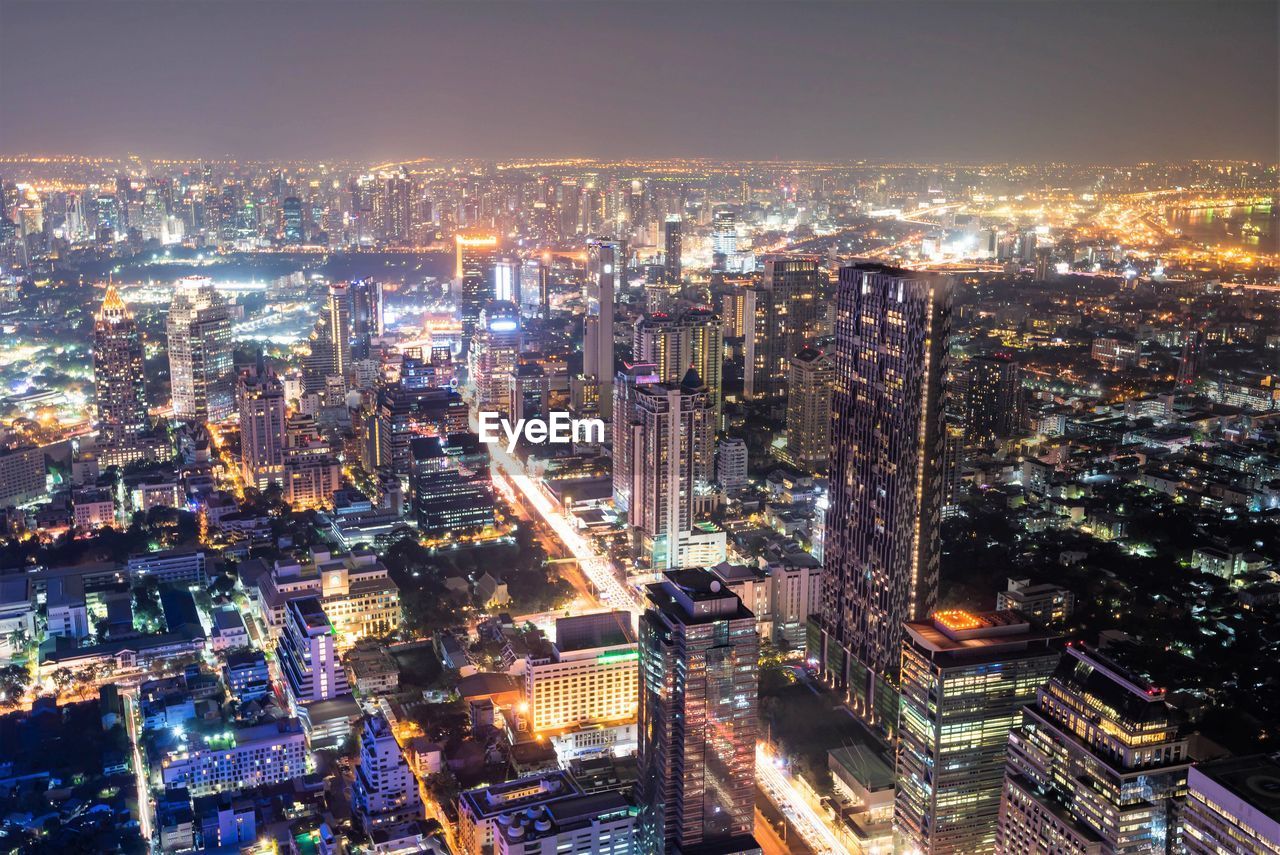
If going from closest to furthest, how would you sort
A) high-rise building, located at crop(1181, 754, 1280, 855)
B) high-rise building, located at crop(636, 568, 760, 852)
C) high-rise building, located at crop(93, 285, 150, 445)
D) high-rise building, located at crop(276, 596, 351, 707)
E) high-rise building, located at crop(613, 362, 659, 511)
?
1. high-rise building, located at crop(1181, 754, 1280, 855)
2. high-rise building, located at crop(636, 568, 760, 852)
3. high-rise building, located at crop(276, 596, 351, 707)
4. high-rise building, located at crop(613, 362, 659, 511)
5. high-rise building, located at crop(93, 285, 150, 445)

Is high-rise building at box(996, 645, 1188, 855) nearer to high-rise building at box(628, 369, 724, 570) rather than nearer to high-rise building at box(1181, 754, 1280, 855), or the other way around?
high-rise building at box(1181, 754, 1280, 855)

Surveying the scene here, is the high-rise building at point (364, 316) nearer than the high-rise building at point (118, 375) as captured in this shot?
No

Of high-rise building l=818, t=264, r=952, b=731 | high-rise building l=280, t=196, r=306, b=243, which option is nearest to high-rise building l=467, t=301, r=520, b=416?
high-rise building l=818, t=264, r=952, b=731

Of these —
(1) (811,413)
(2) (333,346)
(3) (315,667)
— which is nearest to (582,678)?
(3) (315,667)

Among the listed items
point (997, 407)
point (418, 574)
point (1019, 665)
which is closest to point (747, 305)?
point (997, 407)

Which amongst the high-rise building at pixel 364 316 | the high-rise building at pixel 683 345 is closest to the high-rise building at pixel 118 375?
the high-rise building at pixel 364 316

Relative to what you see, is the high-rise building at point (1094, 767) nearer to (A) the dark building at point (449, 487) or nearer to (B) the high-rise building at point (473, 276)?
(A) the dark building at point (449, 487)

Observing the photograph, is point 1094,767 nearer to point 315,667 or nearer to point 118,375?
point 315,667
